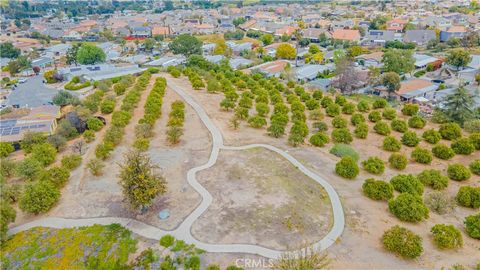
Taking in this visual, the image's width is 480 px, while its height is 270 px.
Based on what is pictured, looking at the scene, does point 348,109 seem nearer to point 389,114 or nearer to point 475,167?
point 389,114

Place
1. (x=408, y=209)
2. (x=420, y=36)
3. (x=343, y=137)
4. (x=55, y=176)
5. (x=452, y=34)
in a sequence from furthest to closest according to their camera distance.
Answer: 1. (x=420, y=36)
2. (x=452, y=34)
3. (x=343, y=137)
4. (x=55, y=176)
5. (x=408, y=209)

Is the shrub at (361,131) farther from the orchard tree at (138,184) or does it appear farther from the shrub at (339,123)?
the orchard tree at (138,184)

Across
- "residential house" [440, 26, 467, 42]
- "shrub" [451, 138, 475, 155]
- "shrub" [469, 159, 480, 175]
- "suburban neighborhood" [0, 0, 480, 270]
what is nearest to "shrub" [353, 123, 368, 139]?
"suburban neighborhood" [0, 0, 480, 270]

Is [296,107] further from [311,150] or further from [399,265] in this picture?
[399,265]

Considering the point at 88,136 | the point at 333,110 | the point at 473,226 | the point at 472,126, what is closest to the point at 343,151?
the point at 473,226

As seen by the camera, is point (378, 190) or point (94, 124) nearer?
point (378, 190)

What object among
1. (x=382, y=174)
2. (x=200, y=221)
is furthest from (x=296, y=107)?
(x=200, y=221)

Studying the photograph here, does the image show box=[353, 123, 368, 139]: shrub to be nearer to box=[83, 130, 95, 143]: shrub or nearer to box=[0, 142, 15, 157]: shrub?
box=[83, 130, 95, 143]: shrub
